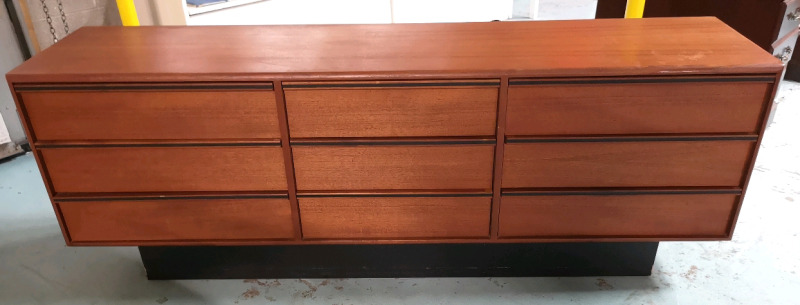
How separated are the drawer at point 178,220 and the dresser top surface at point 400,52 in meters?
0.45

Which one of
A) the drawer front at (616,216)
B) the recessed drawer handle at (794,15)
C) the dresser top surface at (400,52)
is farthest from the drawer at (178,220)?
the recessed drawer handle at (794,15)

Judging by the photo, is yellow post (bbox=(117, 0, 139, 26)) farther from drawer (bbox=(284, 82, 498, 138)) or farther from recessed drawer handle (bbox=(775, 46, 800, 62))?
recessed drawer handle (bbox=(775, 46, 800, 62))

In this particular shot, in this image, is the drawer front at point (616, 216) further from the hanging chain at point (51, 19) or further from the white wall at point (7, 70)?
the white wall at point (7, 70)

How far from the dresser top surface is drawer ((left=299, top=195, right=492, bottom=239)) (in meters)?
0.45

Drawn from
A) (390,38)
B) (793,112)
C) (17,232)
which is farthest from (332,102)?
(793,112)

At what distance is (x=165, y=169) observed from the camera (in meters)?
1.80

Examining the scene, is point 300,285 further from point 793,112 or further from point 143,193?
point 793,112

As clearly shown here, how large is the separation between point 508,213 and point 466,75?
522mm

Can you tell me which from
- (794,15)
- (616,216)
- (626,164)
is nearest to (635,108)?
(626,164)

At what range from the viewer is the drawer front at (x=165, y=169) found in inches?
69.4

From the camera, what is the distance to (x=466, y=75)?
1.61 m

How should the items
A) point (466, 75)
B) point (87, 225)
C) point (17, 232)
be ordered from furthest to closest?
point (17, 232), point (87, 225), point (466, 75)

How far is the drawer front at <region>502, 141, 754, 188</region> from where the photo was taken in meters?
1.73

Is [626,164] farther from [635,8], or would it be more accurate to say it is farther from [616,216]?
[635,8]
